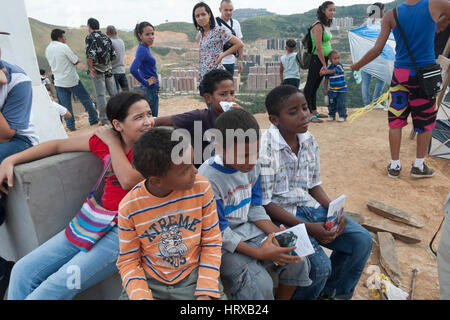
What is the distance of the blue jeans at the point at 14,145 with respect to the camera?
1.99 metres

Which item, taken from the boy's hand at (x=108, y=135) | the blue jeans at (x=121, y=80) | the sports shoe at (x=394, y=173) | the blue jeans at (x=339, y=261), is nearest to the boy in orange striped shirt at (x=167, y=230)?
the boy's hand at (x=108, y=135)

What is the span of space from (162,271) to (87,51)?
5638 millimetres

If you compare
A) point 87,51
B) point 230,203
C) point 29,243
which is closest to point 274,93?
point 230,203

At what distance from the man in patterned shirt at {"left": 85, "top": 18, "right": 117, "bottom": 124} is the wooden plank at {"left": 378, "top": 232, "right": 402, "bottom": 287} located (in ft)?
17.0

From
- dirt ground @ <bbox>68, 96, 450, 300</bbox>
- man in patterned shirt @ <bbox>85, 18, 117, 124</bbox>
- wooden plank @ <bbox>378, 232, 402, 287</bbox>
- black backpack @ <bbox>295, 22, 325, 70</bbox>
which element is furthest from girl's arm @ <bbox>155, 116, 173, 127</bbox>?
black backpack @ <bbox>295, 22, 325, 70</bbox>

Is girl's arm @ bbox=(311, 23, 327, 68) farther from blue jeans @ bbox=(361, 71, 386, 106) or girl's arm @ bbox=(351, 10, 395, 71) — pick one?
girl's arm @ bbox=(351, 10, 395, 71)

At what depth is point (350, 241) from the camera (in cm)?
185

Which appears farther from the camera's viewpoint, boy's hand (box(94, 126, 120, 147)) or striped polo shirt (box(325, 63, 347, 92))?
striped polo shirt (box(325, 63, 347, 92))

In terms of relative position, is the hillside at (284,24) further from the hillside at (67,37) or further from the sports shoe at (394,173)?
the sports shoe at (394,173)

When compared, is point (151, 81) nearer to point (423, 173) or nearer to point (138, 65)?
point (138, 65)

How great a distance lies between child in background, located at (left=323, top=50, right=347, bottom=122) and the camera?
588 centimetres

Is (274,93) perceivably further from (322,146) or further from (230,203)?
(322,146)

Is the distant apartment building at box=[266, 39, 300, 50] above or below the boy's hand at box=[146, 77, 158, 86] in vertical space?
above

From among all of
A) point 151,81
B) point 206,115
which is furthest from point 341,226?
point 151,81
